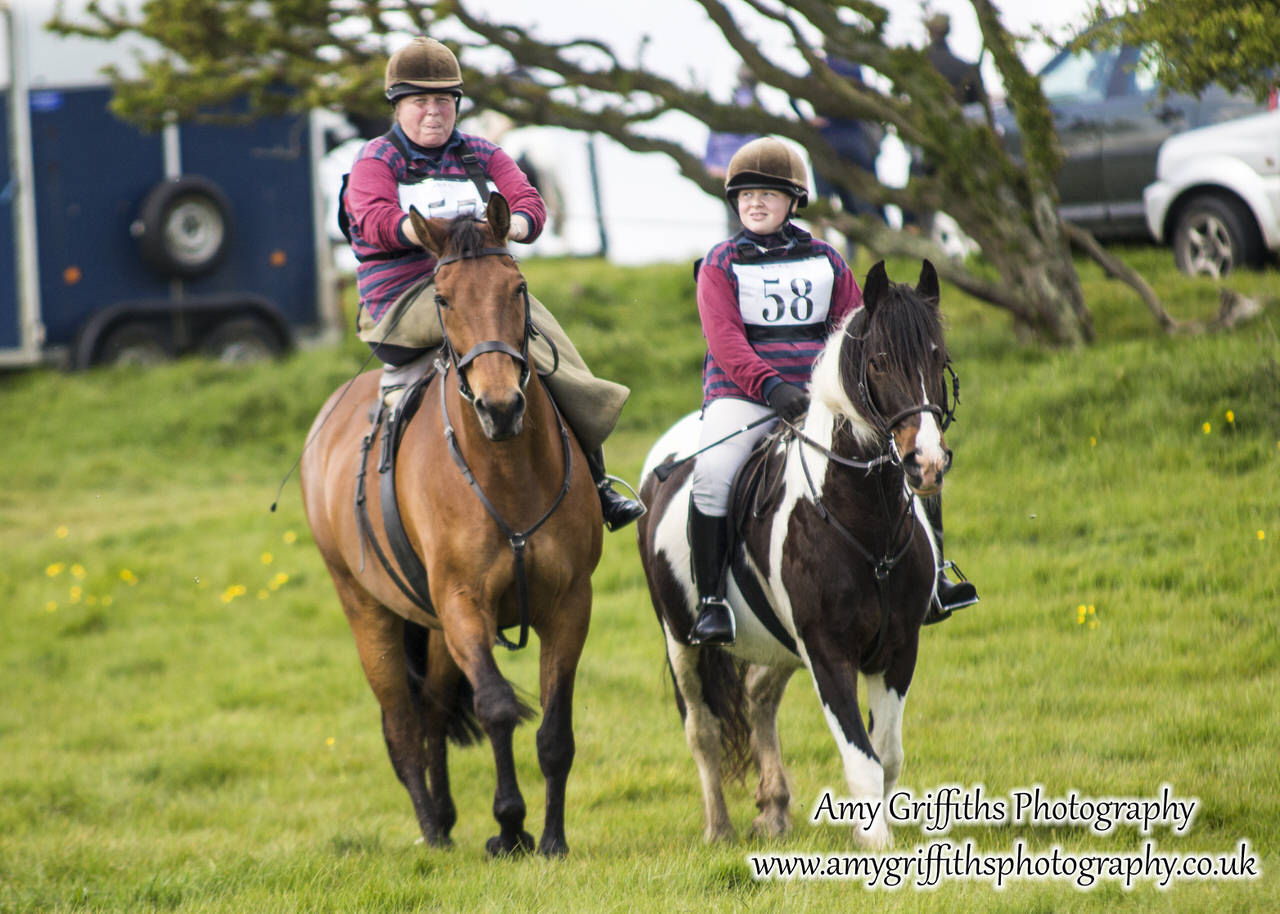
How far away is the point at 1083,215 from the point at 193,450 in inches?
418

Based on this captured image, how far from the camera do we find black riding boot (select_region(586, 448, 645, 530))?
634 centimetres

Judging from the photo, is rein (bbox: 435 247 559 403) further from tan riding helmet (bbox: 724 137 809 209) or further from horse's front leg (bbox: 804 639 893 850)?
horse's front leg (bbox: 804 639 893 850)

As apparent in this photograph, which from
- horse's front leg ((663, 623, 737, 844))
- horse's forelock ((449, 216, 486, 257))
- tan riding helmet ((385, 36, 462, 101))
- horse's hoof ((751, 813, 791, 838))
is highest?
tan riding helmet ((385, 36, 462, 101))

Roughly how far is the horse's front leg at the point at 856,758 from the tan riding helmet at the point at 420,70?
292 centimetres

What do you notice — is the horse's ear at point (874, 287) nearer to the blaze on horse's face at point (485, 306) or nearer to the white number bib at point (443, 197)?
the blaze on horse's face at point (485, 306)

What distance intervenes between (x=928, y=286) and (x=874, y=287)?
266 mm

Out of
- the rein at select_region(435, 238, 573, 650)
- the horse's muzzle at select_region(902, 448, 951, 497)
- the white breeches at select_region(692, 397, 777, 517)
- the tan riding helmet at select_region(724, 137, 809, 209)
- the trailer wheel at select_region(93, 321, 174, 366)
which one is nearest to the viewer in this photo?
the horse's muzzle at select_region(902, 448, 951, 497)

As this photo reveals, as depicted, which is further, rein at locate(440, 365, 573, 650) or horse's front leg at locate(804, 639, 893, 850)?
rein at locate(440, 365, 573, 650)

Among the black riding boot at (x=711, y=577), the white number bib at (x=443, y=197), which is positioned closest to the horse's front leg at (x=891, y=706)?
the black riding boot at (x=711, y=577)

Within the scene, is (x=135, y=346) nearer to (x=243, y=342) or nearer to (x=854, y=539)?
(x=243, y=342)

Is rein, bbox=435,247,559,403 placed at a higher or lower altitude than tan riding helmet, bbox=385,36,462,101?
lower

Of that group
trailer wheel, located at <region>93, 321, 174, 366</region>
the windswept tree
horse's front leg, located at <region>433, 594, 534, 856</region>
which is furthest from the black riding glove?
trailer wheel, located at <region>93, 321, 174, 366</region>

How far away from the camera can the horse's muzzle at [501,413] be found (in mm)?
5223

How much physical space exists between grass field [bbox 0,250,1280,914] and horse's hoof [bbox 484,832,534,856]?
0.10 m
